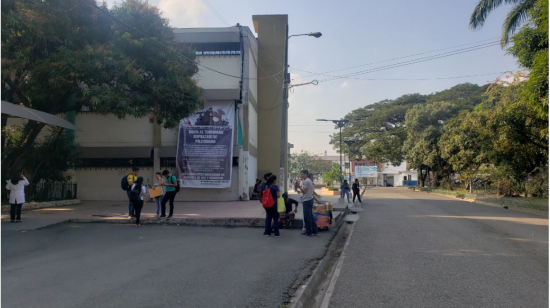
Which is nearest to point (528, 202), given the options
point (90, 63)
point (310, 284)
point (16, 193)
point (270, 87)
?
A: point (270, 87)

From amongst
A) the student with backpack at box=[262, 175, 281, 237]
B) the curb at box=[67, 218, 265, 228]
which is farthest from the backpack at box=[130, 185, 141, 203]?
the student with backpack at box=[262, 175, 281, 237]

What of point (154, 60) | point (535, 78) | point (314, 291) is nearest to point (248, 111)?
point (154, 60)

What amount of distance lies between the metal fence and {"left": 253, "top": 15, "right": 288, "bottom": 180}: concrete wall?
1180 cm

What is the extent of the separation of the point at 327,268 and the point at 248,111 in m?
15.3

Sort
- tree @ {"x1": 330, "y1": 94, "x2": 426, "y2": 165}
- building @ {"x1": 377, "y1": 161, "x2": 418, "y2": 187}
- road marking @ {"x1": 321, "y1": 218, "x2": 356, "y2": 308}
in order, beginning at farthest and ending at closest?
building @ {"x1": 377, "y1": 161, "x2": 418, "y2": 187}
tree @ {"x1": 330, "y1": 94, "x2": 426, "y2": 165}
road marking @ {"x1": 321, "y1": 218, "x2": 356, "y2": 308}

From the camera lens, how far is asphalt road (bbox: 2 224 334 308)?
4902 millimetres

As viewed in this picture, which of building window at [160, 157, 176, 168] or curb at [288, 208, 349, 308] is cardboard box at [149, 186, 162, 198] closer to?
curb at [288, 208, 349, 308]

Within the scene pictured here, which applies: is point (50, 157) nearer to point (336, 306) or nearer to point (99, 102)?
point (99, 102)

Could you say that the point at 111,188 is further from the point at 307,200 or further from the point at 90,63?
the point at 307,200

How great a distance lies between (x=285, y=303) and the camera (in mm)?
4926

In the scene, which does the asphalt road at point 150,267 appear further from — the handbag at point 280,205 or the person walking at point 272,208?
the handbag at point 280,205

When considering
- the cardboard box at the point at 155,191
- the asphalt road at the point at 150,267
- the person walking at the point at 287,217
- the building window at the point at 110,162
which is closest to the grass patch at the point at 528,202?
the person walking at the point at 287,217

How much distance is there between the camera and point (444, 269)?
22.0 ft

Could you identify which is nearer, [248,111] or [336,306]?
[336,306]
